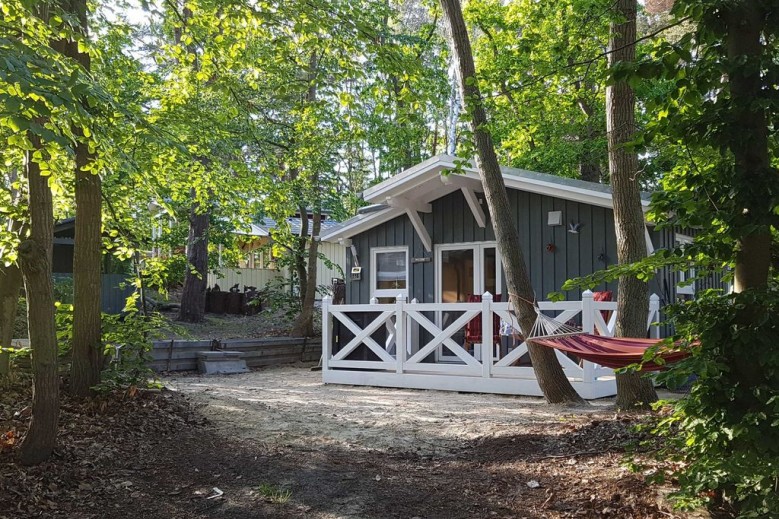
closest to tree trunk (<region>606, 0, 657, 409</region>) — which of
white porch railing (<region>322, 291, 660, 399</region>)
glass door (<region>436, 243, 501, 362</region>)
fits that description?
white porch railing (<region>322, 291, 660, 399</region>)

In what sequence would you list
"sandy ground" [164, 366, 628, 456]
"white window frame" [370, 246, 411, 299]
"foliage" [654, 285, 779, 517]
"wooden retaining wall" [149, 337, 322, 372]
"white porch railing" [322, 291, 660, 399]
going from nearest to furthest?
"foliage" [654, 285, 779, 517]
"sandy ground" [164, 366, 628, 456]
"white porch railing" [322, 291, 660, 399]
"wooden retaining wall" [149, 337, 322, 372]
"white window frame" [370, 246, 411, 299]

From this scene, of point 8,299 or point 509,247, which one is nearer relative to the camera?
point 8,299

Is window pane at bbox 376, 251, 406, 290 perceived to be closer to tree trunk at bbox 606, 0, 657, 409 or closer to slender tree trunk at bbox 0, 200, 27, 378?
tree trunk at bbox 606, 0, 657, 409

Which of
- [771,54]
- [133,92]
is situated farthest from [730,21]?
[133,92]

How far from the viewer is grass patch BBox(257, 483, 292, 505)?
4.19m

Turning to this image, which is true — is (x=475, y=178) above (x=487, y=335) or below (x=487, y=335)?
above

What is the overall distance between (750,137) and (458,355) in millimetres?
6139

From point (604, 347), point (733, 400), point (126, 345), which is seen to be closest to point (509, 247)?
point (604, 347)

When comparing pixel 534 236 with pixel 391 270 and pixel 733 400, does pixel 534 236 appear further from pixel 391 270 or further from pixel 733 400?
pixel 733 400

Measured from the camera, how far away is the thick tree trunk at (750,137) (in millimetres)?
2916

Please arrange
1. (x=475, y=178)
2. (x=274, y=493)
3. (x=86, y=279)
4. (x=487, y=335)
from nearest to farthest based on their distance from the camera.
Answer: (x=274, y=493)
(x=86, y=279)
(x=487, y=335)
(x=475, y=178)

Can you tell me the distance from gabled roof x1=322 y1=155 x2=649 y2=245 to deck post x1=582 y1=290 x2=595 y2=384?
5.77 feet

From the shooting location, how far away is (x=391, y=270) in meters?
12.2

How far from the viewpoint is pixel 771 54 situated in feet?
10.7
